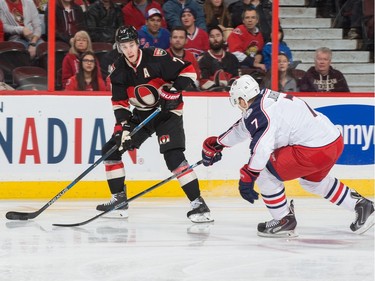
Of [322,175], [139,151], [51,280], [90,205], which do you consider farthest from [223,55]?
[51,280]

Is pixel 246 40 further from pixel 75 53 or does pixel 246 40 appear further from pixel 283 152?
pixel 283 152

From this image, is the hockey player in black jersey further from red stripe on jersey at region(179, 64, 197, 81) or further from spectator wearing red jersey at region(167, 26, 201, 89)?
spectator wearing red jersey at region(167, 26, 201, 89)

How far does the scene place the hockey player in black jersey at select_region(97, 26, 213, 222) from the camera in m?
5.48

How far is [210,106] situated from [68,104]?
1.01 metres

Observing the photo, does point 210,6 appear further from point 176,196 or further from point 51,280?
point 51,280

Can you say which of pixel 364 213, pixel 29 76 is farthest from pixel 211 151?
pixel 29 76

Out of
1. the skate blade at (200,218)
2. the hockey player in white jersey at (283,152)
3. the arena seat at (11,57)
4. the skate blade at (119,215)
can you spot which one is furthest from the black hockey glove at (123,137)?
the arena seat at (11,57)

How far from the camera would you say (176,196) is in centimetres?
671

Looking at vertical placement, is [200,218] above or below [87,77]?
below

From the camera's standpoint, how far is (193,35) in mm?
6848

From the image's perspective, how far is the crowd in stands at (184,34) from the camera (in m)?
6.57

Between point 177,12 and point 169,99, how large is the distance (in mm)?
1574

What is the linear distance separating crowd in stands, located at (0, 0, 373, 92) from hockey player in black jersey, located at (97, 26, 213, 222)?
1115mm

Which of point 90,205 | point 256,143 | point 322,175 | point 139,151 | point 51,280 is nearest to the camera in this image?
point 51,280
